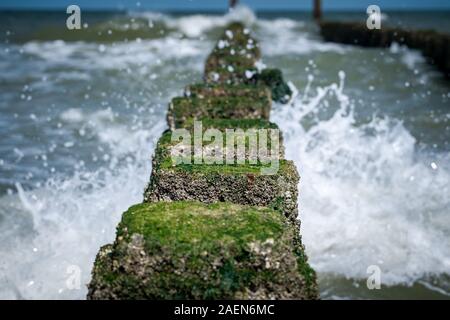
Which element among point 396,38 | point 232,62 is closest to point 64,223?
point 232,62

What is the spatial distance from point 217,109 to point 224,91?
411mm

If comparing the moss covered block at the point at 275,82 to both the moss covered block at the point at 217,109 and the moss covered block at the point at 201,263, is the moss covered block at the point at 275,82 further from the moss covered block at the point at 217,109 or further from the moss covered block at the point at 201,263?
the moss covered block at the point at 201,263

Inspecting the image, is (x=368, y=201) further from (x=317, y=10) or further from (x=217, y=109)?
(x=317, y=10)

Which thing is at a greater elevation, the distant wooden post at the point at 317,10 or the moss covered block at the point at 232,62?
the distant wooden post at the point at 317,10

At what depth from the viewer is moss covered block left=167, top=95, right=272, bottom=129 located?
432cm

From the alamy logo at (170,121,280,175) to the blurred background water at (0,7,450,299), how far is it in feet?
5.17

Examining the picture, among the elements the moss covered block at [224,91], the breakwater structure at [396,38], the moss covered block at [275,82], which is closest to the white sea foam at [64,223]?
the moss covered block at [224,91]

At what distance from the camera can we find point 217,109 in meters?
4.34

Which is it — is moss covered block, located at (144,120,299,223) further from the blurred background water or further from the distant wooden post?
the distant wooden post

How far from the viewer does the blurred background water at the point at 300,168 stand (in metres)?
4.64

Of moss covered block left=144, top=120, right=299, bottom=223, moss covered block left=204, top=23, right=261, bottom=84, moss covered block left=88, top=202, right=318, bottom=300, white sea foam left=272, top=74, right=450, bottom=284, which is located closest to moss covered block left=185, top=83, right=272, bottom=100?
moss covered block left=204, top=23, right=261, bottom=84

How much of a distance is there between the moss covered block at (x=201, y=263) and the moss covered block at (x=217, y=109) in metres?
2.06
